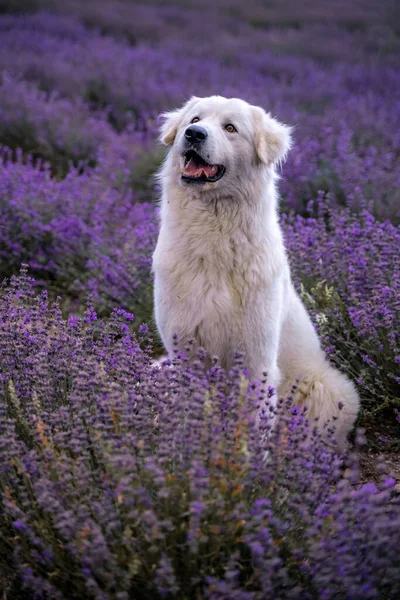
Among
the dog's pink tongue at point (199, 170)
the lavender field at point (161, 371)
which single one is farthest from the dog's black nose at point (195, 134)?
the lavender field at point (161, 371)

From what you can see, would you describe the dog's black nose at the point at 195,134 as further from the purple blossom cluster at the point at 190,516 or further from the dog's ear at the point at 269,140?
the purple blossom cluster at the point at 190,516

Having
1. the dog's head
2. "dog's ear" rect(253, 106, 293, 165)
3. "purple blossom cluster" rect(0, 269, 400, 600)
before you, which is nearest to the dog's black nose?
the dog's head

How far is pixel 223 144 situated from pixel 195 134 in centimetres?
15

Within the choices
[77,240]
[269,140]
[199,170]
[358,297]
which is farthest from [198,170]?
[77,240]

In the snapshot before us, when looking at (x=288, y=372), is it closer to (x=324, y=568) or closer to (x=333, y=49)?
(x=324, y=568)

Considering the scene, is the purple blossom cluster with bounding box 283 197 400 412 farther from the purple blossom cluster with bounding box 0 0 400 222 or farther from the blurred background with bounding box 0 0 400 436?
the purple blossom cluster with bounding box 0 0 400 222

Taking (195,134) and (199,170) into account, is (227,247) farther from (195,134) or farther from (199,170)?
(195,134)

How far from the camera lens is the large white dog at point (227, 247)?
2734mm

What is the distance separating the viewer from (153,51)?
10477 millimetres

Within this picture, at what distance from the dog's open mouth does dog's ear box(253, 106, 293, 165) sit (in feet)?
0.69

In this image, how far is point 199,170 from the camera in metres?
2.83

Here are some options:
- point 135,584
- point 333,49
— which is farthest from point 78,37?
point 135,584

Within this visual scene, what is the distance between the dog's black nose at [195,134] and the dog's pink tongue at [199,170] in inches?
4.9

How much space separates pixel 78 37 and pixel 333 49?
4300 millimetres
